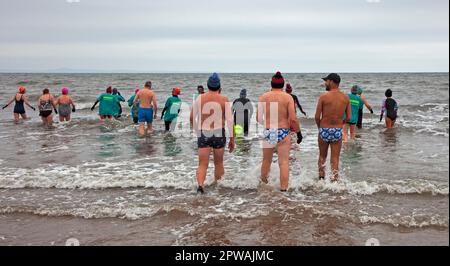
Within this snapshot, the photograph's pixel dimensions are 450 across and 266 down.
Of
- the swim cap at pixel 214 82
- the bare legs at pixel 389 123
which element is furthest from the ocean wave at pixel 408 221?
the bare legs at pixel 389 123

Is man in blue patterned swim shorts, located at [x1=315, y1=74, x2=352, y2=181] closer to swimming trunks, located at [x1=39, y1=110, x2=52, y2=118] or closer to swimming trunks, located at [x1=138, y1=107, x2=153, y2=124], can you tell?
swimming trunks, located at [x1=138, y1=107, x2=153, y2=124]

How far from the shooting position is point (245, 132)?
13.5 m

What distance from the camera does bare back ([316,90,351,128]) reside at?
6.86m

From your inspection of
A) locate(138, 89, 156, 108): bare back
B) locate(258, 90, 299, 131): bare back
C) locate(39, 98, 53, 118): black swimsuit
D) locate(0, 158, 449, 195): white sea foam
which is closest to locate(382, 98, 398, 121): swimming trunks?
locate(0, 158, 449, 195): white sea foam

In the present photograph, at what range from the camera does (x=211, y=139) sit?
655 centimetres

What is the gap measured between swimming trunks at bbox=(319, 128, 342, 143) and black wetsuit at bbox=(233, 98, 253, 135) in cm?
574

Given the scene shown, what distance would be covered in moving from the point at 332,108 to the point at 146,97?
7.45 meters

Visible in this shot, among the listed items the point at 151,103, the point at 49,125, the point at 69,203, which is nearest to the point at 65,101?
the point at 49,125

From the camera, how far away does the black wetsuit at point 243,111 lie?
12562 mm

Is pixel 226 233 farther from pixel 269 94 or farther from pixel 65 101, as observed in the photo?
pixel 65 101

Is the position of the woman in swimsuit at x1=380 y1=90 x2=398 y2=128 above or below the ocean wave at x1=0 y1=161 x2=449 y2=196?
above

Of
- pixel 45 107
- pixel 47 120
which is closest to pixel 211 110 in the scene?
pixel 45 107

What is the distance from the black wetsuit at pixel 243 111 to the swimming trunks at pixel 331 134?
5.74m

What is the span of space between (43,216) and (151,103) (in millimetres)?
7864
